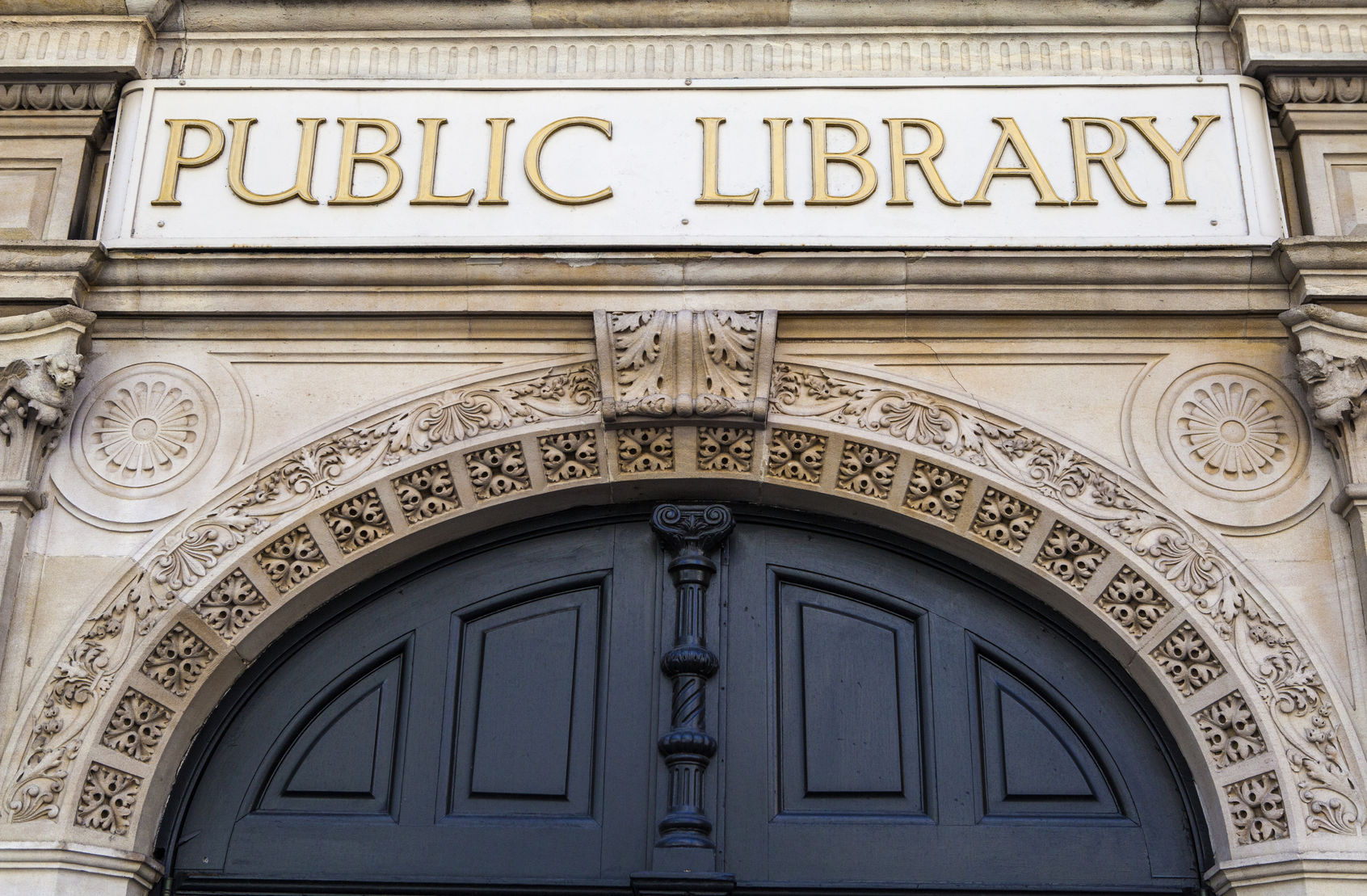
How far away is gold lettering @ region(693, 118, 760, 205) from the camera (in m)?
4.92

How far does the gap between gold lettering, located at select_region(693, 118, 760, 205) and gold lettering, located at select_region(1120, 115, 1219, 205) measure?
1300 mm

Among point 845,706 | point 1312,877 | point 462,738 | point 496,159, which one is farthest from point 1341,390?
point 462,738

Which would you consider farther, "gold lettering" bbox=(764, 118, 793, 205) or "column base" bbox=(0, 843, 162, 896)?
"gold lettering" bbox=(764, 118, 793, 205)

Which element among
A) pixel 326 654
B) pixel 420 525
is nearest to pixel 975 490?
pixel 420 525

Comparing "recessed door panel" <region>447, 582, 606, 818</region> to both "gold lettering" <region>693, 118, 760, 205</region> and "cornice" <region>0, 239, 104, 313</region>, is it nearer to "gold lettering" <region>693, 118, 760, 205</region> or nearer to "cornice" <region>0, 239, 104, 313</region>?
"gold lettering" <region>693, 118, 760, 205</region>

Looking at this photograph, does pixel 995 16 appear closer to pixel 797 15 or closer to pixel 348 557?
pixel 797 15

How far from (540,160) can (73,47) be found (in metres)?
1.67

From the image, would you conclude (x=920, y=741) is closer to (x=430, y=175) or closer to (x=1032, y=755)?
(x=1032, y=755)

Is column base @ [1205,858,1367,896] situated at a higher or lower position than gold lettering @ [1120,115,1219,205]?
lower

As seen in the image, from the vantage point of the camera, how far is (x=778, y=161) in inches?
196

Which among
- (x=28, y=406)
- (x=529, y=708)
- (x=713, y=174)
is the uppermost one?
(x=713, y=174)

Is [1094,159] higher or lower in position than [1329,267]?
higher

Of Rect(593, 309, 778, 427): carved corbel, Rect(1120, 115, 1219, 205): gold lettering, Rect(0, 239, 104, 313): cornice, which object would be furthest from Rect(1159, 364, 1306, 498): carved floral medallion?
Rect(0, 239, 104, 313): cornice

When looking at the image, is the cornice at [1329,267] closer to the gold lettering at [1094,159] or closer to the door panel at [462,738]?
the gold lettering at [1094,159]
